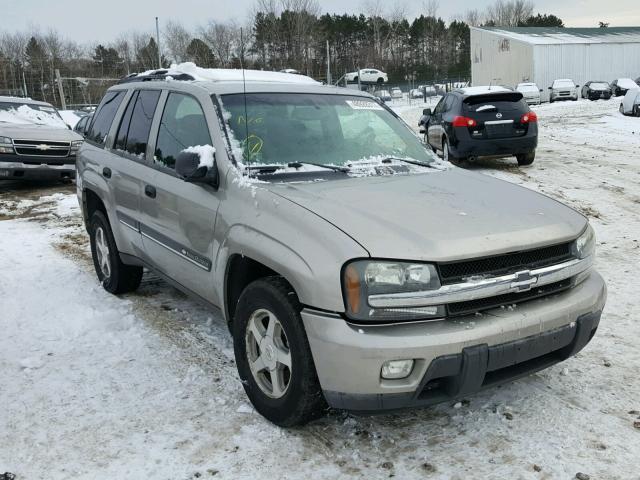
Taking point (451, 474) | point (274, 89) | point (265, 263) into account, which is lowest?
point (451, 474)

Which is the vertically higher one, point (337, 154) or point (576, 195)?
point (337, 154)

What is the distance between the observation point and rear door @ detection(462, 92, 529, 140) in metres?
11.0

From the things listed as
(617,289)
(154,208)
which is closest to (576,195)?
(617,289)

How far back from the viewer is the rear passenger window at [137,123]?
14.6ft

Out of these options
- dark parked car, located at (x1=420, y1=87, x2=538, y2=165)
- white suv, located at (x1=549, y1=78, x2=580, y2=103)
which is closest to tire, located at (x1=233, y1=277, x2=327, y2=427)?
dark parked car, located at (x1=420, y1=87, x2=538, y2=165)

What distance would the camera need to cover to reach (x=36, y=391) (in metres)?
3.57

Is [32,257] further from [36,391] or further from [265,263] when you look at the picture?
[265,263]

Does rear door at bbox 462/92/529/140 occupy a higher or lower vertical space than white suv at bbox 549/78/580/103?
lower

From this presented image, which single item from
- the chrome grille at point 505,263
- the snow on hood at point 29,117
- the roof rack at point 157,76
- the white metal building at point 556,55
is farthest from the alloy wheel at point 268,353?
the white metal building at point 556,55

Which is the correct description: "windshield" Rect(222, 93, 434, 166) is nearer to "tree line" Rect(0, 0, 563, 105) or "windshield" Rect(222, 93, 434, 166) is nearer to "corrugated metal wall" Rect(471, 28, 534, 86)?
"tree line" Rect(0, 0, 563, 105)

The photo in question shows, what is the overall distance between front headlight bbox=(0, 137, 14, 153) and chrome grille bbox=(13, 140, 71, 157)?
0.08m

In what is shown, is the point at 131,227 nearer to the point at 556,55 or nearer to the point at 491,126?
the point at 491,126

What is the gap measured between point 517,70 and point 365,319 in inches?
2067

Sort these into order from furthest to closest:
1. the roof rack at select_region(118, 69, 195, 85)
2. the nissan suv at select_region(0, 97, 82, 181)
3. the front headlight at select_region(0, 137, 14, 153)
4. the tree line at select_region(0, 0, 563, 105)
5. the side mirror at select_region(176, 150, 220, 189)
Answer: the tree line at select_region(0, 0, 563, 105) → the nissan suv at select_region(0, 97, 82, 181) → the front headlight at select_region(0, 137, 14, 153) → the roof rack at select_region(118, 69, 195, 85) → the side mirror at select_region(176, 150, 220, 189)
